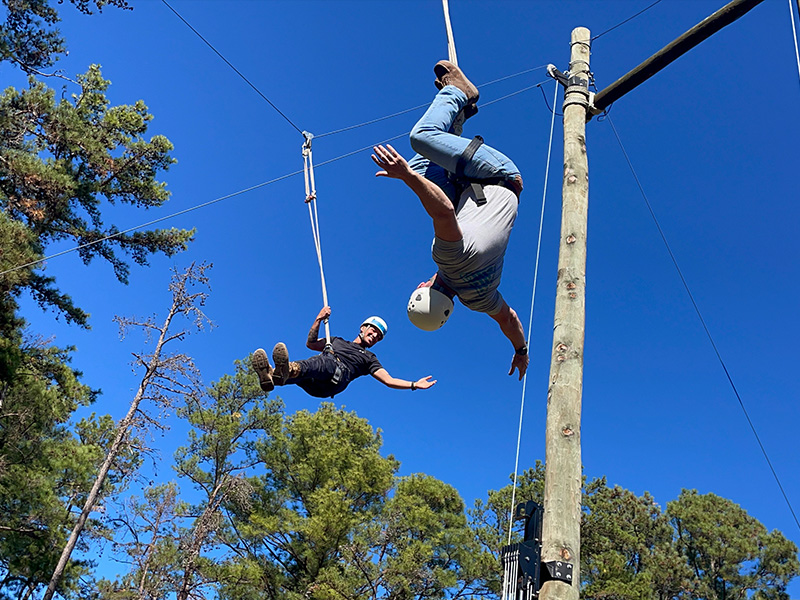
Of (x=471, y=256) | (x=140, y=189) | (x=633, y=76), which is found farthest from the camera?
(x=140, y=189)

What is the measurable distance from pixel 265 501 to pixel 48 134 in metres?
10.2

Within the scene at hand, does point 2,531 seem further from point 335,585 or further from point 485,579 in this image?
point 485,579

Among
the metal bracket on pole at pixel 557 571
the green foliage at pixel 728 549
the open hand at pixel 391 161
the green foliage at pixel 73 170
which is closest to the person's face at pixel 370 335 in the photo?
the open hand at pixel 391 161

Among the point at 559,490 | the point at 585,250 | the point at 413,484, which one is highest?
the point at 413,484

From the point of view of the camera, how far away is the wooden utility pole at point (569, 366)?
3.08 m

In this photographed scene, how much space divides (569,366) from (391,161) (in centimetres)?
150

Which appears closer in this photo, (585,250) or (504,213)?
(504,213)

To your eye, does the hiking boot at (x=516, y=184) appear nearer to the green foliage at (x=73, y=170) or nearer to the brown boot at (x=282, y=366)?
the brown boot at (x=282, y=366)

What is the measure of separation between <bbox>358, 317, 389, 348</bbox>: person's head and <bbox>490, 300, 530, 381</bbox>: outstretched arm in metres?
1.01

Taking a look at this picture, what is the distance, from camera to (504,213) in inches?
130

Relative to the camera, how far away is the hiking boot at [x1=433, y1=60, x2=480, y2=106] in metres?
3.65

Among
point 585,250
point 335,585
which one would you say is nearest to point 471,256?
point 585,250

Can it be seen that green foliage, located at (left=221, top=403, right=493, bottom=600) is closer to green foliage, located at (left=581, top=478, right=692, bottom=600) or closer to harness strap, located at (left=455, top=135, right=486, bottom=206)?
green foliage, located at (left=581, top=478, right=692, bottom=600)

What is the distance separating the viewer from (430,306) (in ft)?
11.4
